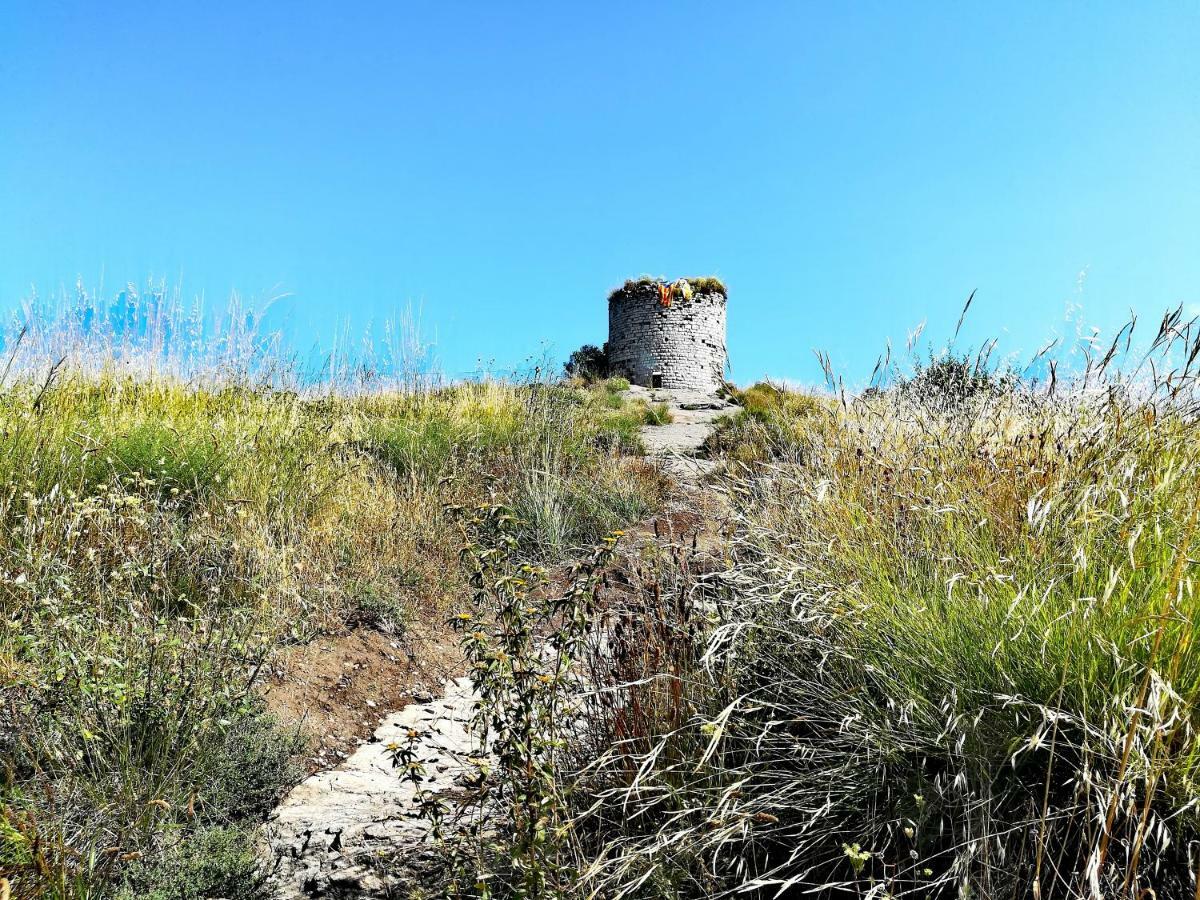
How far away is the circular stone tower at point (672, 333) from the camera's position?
25.6m

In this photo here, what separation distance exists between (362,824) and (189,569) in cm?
187

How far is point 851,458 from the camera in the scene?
3.17 metres

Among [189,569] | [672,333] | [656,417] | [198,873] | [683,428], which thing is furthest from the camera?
[672,333]

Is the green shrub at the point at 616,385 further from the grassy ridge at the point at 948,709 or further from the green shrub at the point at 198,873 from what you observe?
the green shrub at the point at 198,873

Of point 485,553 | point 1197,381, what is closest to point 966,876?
point 485,553

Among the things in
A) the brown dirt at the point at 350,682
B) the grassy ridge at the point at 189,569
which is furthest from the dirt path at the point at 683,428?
the brown dirt at the point at 350,682

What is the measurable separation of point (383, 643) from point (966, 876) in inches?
130

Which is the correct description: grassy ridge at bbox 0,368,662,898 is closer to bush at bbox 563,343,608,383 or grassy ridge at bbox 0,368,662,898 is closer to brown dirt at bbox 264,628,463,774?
brown dirt at bbox 264,628,463,774

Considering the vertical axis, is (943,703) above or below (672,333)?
below

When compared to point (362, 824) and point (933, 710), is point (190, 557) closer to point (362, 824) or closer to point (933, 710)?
point (362, 824)

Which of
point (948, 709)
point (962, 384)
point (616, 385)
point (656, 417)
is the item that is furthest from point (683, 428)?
point (948, 709)

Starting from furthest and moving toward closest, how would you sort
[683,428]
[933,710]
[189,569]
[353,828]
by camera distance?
1. [683,428]
2. [189,569]
3. [353,828]
4. [933,710]

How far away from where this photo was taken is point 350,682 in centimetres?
358

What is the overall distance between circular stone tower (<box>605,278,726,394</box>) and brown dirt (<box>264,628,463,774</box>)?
Answer: 21.8 m
